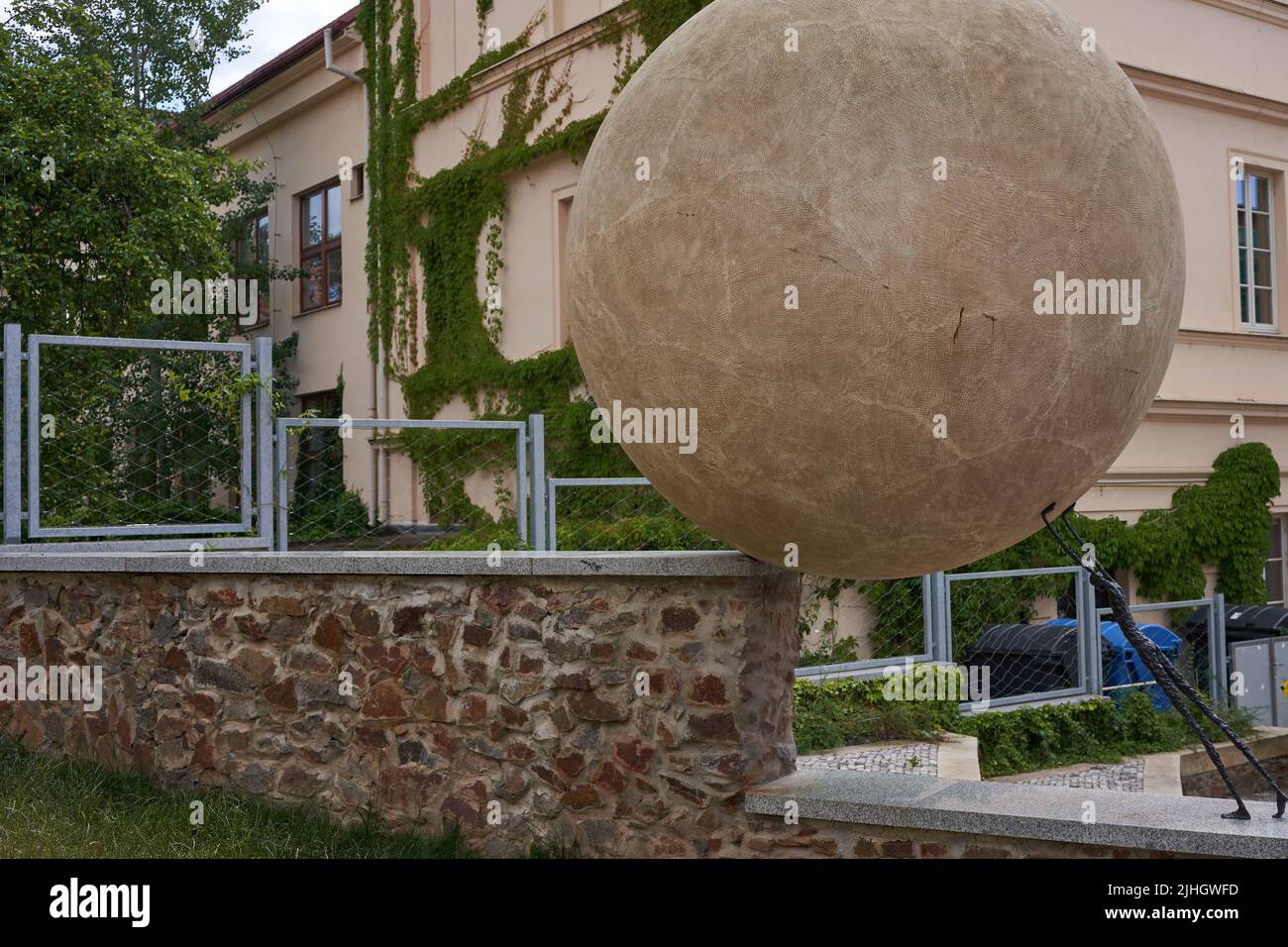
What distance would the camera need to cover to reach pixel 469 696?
17.8 ft

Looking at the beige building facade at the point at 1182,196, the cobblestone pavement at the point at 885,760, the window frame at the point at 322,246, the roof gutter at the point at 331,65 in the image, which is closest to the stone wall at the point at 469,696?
the cobblestone pavement at the point at 885,760

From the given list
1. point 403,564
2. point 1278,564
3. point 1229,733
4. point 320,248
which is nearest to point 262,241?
point 320,248

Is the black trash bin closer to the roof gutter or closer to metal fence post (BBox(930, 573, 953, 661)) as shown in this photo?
metal fence post (BBox(930, 573, 953, 661))

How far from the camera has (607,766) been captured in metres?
5.06

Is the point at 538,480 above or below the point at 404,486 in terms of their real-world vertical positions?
below

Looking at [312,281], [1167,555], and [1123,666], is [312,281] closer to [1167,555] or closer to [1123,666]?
[1167,555]

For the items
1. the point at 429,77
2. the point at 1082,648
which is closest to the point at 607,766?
the point at 1082,648

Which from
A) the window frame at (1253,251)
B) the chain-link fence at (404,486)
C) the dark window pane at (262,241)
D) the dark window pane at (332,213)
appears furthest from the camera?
the dark window pane at (262,241)

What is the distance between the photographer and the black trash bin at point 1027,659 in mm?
10203

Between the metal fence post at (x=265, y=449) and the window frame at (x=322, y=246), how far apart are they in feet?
38.0

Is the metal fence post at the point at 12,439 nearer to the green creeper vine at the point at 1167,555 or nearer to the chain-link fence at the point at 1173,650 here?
the green creeper vine at the point at 1167,555

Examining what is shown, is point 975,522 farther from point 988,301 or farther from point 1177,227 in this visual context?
point 1177,227

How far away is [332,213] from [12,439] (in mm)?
13146

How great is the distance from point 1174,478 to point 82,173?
471 inches
